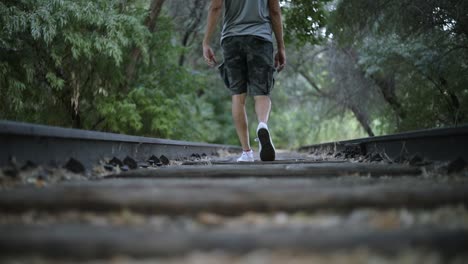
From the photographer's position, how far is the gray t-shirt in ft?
12.6

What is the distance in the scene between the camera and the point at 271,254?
91 centimetres

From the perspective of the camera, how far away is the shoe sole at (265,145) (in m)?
3.70

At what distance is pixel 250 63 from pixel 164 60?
6837mm

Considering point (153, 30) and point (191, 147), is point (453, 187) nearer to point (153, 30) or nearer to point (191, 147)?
point (191, 147)

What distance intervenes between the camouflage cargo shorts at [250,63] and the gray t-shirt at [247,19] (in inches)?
2.2

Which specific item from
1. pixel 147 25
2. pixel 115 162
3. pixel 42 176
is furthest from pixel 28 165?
pixel 147 25

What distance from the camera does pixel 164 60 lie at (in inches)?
408

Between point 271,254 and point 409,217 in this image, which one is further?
point 409,217

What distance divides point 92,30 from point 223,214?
7173 millimetres

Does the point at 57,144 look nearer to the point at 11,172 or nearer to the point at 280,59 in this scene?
the point at 11,172

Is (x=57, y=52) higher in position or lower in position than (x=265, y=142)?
higher

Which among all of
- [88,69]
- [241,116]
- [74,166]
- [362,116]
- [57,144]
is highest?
[88,69]

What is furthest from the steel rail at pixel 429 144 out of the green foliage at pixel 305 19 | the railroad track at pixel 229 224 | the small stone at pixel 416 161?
the green foliage at pixel 305 19

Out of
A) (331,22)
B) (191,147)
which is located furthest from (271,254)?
(331,22)
